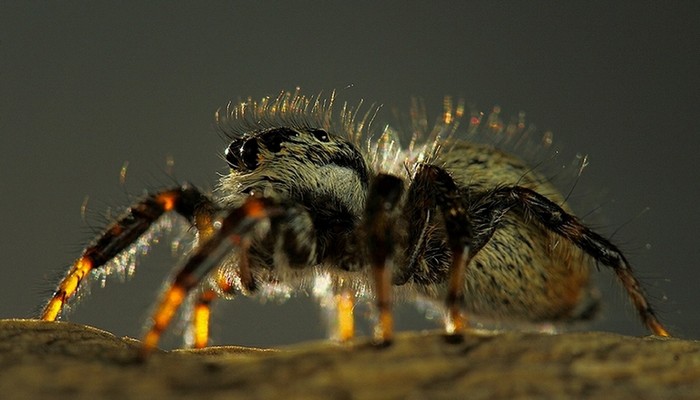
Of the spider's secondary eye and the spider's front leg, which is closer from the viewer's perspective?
the spider's front leg

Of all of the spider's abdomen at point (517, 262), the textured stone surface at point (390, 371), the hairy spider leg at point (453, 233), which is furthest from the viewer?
the spider's abdomen at point (517, 262)

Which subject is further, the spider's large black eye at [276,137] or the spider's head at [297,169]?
the spider's large black eye at [276,137]

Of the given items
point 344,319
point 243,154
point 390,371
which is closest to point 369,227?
point 390,371

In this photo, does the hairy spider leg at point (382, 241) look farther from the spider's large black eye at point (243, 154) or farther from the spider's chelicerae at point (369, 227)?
the spider's large black eye at point (243, 154)

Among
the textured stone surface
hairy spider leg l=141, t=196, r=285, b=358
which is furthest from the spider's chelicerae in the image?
the textured stone surface

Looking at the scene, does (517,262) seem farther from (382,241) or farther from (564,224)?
(382,241)

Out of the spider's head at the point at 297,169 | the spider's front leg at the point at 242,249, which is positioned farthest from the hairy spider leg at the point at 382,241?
the spider's head at the point at 297,169

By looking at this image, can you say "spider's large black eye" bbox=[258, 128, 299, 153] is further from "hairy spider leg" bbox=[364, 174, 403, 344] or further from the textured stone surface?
the textured stone surface
